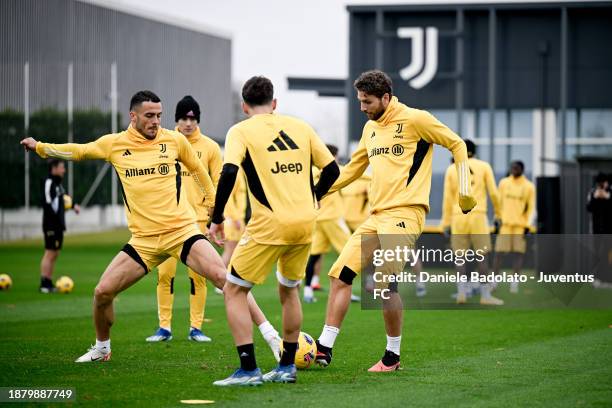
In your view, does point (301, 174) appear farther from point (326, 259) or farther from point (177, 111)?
point (326, 259)

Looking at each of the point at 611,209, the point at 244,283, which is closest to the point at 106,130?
the point at 611,209

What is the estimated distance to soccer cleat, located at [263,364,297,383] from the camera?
9.05 meters

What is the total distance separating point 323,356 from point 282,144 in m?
2.24

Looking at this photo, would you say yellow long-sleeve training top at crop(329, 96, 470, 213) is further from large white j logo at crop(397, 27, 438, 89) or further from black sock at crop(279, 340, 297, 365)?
large white j logo at crop(397, 27, 438, 89)

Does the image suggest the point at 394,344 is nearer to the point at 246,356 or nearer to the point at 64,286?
the point at 246,356

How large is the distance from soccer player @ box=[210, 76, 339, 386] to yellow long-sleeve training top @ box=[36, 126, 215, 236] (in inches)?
59.3

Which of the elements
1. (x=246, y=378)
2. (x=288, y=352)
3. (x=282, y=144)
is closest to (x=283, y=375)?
(x=288, y=352)

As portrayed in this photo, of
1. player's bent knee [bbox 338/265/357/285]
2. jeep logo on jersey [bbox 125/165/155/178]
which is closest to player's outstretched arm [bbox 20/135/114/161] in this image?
jeep logo on jersey [bbox 125/165/155/178]

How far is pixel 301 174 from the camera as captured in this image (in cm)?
878

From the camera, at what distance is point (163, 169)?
1045cm

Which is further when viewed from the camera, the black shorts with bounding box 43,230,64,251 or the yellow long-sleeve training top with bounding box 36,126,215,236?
the black shorts with bounding box 43,230,64,251

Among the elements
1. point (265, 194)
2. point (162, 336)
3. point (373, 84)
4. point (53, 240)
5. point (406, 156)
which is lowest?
point (162, 336)

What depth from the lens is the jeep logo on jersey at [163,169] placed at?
10.4 metres

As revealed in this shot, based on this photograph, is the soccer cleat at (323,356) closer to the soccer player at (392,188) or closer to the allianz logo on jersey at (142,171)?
the soccer player at (392,188)
